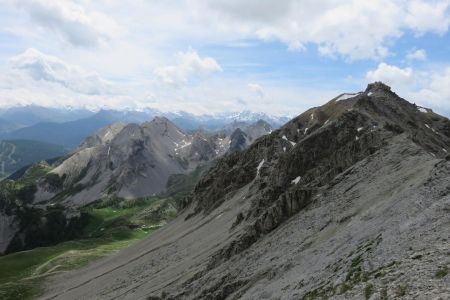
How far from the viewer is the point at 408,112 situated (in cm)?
12338

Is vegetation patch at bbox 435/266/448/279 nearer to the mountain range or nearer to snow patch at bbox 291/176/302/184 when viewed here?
the mountain range

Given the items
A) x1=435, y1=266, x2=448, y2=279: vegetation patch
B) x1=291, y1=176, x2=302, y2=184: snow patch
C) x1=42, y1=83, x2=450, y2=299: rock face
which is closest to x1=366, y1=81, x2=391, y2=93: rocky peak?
x1=42, y1=83, x2=450, y2=299: rock face

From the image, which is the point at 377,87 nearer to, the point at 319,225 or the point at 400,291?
the point at 319,225

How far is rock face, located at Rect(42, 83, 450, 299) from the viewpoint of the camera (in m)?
37.4

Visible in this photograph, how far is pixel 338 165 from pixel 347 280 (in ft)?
165

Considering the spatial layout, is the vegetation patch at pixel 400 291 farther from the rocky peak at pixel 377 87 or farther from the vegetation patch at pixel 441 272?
the rocky peak at pixel 377 87

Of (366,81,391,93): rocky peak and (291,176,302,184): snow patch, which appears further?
(366,81,391,93): rocky peak

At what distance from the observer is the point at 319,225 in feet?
204

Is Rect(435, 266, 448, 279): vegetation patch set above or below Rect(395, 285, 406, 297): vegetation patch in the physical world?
above

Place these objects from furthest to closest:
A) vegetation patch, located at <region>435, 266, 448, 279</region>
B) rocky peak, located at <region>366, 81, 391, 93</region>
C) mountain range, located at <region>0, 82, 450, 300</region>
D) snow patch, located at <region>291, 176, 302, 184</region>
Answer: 1. rocky peak, located at <region>366, 81, 391, 93</region>
2. snow patch, located at <region>291, 176, 302, 184</region>
3. mountain range, located at <region>0, 82, 450, 300</region>
4. vegetation patch, located at <region>435, 266, 448, 279</region>

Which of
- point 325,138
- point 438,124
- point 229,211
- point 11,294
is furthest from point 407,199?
point 11,294

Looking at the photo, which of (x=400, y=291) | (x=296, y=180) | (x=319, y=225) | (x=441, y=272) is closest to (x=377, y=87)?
(x=296, y=180)

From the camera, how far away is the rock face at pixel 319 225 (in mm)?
37356

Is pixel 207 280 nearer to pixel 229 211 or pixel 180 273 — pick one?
pixel 180 273
